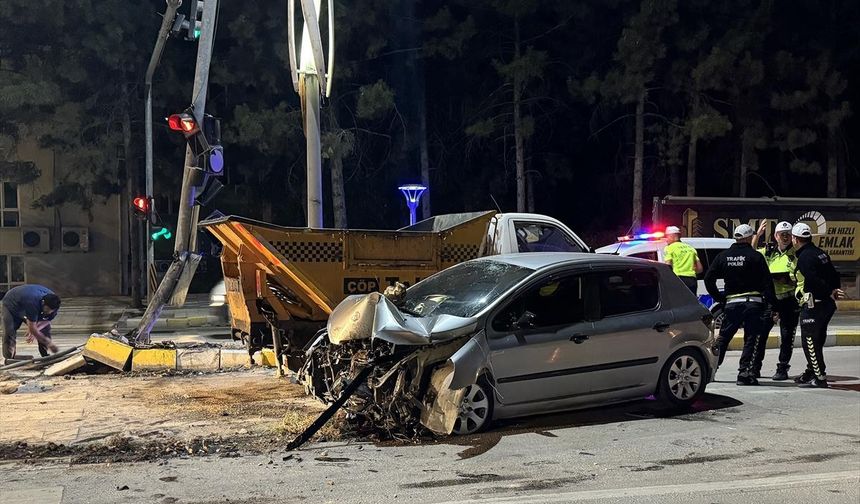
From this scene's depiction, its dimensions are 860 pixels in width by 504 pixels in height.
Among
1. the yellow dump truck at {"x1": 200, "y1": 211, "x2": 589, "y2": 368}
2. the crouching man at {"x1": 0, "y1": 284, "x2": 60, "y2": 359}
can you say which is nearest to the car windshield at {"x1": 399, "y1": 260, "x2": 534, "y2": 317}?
the yellow dump truck at {"x1": 200, "y1": 211, "x2": 589, "y2": 368}

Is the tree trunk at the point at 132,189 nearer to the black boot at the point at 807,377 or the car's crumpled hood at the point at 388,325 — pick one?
the car's crumpled hood at the point at 388,325

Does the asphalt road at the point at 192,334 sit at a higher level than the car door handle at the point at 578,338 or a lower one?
lower

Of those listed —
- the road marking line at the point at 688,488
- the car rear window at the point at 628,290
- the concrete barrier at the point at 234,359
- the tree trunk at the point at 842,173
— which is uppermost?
the tree trunk at the point at 842,173

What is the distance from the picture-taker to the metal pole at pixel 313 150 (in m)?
11.3

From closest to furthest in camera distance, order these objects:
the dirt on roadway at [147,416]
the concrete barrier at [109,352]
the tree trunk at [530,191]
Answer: the dirt on roadway at [147,416]
the concrete barrier at [109,352]
the tree trunk at [530,191]

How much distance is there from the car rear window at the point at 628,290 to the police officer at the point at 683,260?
334cm

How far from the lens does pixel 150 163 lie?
21.4m

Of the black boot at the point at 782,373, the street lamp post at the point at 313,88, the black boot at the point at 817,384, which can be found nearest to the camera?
the black boot at the point at 817,384

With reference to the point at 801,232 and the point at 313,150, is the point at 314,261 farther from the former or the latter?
the point at 801,232

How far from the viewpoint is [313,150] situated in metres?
11.5

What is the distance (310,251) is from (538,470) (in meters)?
4.39

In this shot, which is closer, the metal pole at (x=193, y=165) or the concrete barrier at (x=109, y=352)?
the concrete barrier at (x=109, y=352)

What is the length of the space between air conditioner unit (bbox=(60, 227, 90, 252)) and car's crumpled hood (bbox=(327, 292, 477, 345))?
23915mm

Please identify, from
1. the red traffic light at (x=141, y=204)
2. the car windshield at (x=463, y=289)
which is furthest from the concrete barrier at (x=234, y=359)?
the red traffic light at (x=141, y=204)
